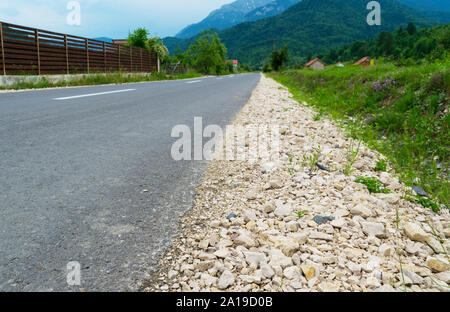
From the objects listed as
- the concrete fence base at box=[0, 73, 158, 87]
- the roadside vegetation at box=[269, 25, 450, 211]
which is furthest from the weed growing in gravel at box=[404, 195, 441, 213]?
the concrete fence base at box=[0, 73, 158, 87]

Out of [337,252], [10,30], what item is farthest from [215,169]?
[10,30]

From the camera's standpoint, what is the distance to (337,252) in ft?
5.64

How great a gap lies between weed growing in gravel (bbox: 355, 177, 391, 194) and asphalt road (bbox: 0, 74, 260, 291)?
157 cm

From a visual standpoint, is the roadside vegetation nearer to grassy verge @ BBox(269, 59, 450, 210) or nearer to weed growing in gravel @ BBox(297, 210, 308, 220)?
grassy verge @ BBox(269, 59, 450, 210)

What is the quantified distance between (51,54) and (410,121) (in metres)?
14.8

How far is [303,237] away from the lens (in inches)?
71.7

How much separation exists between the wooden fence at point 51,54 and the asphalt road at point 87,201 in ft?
30.5

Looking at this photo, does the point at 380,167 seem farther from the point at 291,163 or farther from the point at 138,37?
the point at 138,37

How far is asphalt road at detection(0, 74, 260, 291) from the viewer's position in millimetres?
1459

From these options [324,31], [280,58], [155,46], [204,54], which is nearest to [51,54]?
[155,46]

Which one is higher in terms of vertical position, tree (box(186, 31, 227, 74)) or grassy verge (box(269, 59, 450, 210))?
tree (box(186, 31, 227, 74))

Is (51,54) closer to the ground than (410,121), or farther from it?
farther from it

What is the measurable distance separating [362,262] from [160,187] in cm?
162
